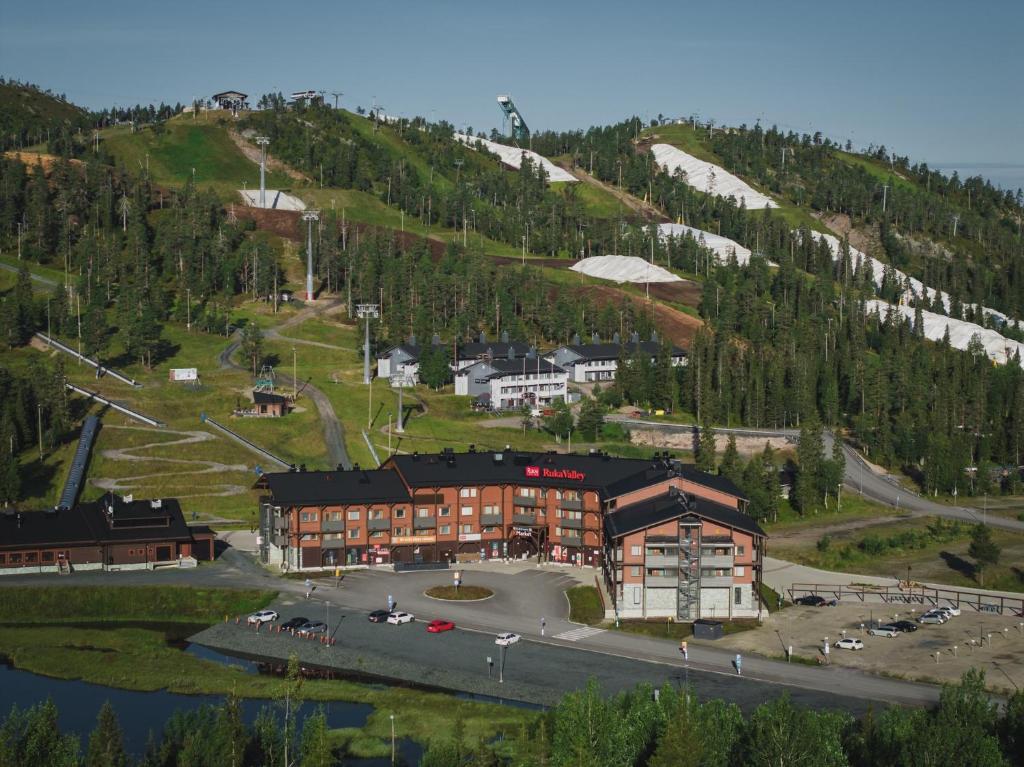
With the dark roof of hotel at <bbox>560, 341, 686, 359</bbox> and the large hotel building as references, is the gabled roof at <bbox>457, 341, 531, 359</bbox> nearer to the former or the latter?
the dark roof of hotel at <bbox>560, 341, 686, 359</bbox>

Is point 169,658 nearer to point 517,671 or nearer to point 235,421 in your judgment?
point 517,671

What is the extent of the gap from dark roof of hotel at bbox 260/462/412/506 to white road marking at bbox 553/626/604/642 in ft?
94.2

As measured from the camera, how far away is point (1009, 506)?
146 metres

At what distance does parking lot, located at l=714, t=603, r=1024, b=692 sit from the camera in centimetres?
8544

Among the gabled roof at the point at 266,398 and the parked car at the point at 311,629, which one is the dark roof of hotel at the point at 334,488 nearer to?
the parked car at the point at 311,629

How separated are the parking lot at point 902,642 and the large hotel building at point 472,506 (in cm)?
1168

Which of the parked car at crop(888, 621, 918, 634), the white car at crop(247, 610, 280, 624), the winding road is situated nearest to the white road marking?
the parked car at crop(888, 621, 918, 634)

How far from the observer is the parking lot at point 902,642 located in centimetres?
8544

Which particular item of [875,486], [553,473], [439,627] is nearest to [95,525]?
[439,627]

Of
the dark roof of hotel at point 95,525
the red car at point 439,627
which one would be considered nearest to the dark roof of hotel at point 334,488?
the dark roof of hotel at point 95,525

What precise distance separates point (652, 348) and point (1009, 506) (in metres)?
66.3

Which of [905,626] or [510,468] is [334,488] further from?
[905,626]

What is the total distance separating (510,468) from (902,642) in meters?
44.7

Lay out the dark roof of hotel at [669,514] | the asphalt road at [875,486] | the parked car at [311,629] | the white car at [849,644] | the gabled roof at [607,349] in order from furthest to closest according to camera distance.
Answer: the gabled roof at [607,349]
the asphalt road at [875,486]
the dark roof of hotel at [669,514]
the parked car at [311,629]
the white car at [849,644]
